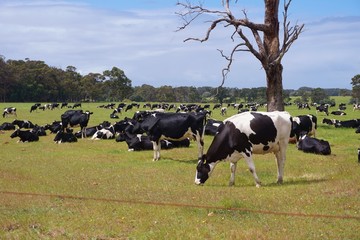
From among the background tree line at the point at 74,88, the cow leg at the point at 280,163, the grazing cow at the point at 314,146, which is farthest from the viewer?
the background tree line at the point at 74,88

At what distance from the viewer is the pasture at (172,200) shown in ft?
29.0

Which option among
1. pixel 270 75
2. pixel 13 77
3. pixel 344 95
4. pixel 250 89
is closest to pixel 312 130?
pixel 270 75

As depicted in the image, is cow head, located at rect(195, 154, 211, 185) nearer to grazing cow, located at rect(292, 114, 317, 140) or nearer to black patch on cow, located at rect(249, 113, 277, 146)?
black patch on cow, located at rect(249, 113, 277, 146)

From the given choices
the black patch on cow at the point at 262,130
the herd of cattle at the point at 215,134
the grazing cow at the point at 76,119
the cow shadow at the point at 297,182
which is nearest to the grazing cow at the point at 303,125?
the herd of cattle at the point at 215,134

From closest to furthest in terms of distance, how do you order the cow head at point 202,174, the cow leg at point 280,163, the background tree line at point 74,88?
the cow head at point 202,174 → the cow leg at point 280,163 → the background tree line at point 74,88

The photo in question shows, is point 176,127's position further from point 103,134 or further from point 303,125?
point 103,134

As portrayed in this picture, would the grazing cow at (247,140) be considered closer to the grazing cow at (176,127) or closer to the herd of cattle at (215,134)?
the herd of cattle at (215,134)

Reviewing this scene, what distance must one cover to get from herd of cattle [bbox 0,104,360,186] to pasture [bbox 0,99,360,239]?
2.44ft

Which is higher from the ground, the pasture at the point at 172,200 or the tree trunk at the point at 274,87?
the tree trunk at the point at 274,87

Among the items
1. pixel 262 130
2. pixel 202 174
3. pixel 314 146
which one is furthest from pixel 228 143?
pixel 314 146

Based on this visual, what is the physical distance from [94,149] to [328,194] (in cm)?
1479

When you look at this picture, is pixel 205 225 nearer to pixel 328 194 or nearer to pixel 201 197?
pixel 201 197

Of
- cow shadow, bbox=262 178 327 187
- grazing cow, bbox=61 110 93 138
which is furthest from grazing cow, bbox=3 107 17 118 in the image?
cow shadow, bbox=262 178 327 187

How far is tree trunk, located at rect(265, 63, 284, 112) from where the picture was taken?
28.2 meters
